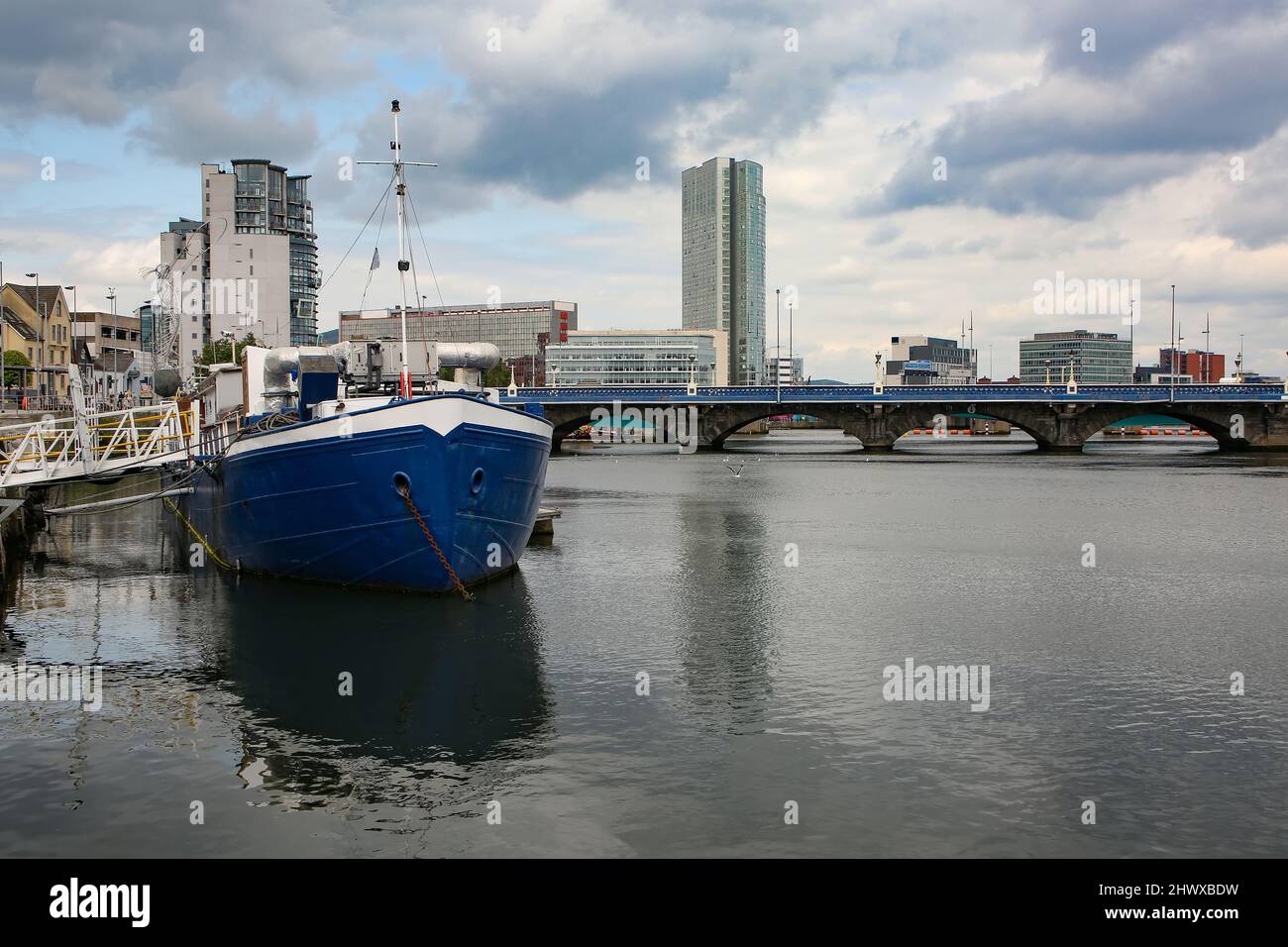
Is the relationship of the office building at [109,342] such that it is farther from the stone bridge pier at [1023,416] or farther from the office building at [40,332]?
the stone bridge pier at [1023,416]

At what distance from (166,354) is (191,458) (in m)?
17.1

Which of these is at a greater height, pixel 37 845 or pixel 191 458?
pixel 191 458

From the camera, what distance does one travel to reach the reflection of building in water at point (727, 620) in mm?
18203

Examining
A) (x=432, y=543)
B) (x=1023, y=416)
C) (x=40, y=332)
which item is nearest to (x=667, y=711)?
(x=432, y=543)

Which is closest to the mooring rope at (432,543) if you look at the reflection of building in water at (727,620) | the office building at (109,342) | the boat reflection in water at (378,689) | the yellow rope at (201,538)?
the boat reflection in water at (378,689)

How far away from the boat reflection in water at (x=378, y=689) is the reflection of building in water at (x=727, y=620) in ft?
9.99

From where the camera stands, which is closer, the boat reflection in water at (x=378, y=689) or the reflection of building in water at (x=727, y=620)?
the boat reflection in water at (x=378, y=689)

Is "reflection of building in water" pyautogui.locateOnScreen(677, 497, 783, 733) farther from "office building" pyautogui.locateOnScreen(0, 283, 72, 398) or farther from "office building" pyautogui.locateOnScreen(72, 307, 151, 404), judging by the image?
"office building" pyautogui.locateOnScreen(0, 283, 72, 398)

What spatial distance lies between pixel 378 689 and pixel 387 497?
733cm

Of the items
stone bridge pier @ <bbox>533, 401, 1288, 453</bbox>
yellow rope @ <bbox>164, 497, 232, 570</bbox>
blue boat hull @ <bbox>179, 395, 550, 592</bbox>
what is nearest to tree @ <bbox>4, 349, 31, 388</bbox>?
stone bridge pier @ <bbox>533, 401, 1288, 453</bbox>

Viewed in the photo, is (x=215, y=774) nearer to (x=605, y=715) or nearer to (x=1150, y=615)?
(x=605, y=715)

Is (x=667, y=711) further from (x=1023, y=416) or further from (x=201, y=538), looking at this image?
(x=1023, y=416)
